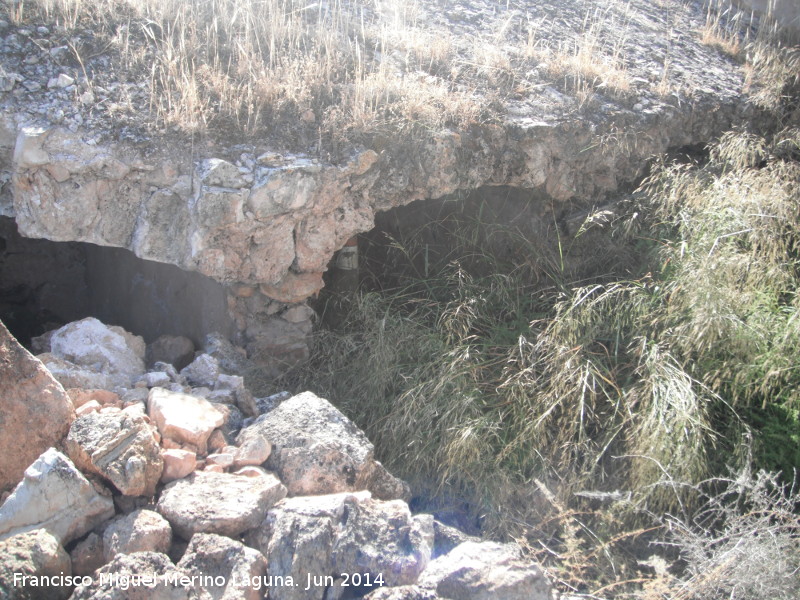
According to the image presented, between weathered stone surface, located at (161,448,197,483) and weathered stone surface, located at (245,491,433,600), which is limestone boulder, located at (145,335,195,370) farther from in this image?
weathered stone surface, located at (245,491,433,600)

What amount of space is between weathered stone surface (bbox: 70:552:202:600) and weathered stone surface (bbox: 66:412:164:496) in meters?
0.33

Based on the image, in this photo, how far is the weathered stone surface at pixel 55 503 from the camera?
2.38 metres

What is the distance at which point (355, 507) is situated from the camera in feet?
8.29

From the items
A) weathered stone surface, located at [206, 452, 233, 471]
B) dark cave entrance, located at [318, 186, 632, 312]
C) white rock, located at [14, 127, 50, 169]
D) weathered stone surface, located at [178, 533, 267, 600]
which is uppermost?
white rock, located at [14, 127, 50, 169]

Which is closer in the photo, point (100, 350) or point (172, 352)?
point (100, 350)

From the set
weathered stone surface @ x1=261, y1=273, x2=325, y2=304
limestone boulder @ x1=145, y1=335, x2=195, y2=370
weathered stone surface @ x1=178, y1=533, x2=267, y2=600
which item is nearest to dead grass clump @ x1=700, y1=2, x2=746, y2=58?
weathered stone surface @ x1=261, y1=273, x2=325, y2=304

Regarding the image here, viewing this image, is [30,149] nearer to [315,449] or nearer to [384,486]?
[315,449]

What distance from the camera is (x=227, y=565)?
7.63 feet

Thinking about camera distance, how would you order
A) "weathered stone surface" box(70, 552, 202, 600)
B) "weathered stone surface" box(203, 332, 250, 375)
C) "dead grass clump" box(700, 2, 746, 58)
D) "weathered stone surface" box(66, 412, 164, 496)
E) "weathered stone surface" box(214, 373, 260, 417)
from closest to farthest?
"weathered stone surface" box(70, 552, 202, 600), "weathered stone surface" box(66, 412, 164, 496), "weathered stone surface" box(214, 373, 260, 417), "weathered stone surface" box(203, 332, 250, 375), "dead grass clump" box(700, 2, 746, 58)

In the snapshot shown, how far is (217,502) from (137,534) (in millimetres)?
283

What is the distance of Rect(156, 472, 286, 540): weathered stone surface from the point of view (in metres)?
2.45

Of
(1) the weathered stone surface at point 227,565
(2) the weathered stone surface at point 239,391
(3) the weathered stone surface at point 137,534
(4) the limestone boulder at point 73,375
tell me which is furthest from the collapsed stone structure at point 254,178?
(1) the weathered stone surface at point 227,565

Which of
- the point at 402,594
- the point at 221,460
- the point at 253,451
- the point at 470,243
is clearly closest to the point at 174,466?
the point at 221,460

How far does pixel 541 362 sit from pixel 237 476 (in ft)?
→ 5.33
